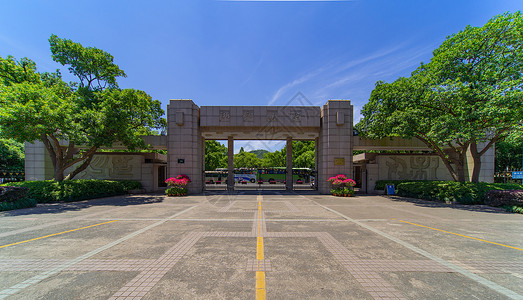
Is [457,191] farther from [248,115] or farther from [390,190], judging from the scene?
[248,115]

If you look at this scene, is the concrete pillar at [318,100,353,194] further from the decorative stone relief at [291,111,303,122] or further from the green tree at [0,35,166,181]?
the green tree at [0,35,166,181]

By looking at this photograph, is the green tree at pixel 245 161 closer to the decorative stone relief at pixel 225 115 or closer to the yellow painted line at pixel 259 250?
the decorative stone relief at pixel 225 115

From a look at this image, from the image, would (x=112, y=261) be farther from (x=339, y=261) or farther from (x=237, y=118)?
(x=237, y=118)

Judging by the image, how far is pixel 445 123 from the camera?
→ 1353 centimetres

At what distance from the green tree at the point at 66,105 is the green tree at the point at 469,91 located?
2305 centimetres

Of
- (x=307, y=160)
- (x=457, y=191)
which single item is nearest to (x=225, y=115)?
(x=457, y=191)

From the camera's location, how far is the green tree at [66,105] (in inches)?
486

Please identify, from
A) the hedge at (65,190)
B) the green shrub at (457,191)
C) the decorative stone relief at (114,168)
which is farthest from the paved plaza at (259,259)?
the decorative stone relief at (114,168)

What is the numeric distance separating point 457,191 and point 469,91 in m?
7.36

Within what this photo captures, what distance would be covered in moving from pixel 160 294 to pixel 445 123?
59.7ft

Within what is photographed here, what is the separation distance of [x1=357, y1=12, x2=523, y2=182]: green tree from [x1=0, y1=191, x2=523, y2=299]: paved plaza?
727 cm

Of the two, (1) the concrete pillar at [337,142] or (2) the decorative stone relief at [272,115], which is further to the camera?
(2) the decorative stone relief at [272,115]

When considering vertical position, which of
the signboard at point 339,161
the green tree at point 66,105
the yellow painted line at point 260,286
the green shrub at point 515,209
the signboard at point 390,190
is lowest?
the signboard at point 390,190

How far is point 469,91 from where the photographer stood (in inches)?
536
